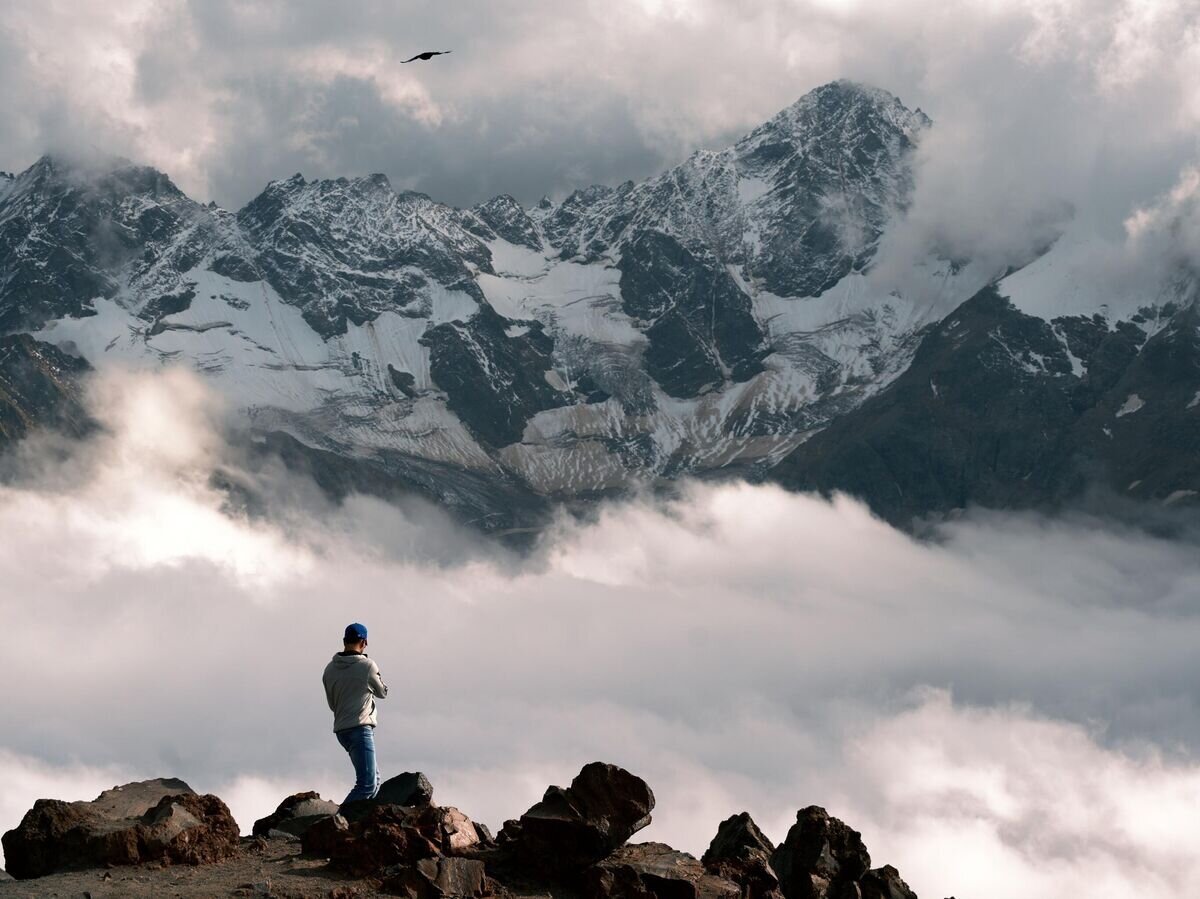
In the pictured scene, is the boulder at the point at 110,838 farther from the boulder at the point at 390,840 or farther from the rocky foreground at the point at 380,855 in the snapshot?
the boulder at the point at 390,840

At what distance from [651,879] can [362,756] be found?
294 inches

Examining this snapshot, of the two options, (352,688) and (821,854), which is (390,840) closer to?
(352,688)

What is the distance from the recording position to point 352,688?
41438mm

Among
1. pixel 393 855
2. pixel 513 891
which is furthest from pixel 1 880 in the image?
pixel 513 891

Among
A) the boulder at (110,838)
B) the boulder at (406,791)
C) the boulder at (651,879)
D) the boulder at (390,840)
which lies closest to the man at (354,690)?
the boulder at (390,840)

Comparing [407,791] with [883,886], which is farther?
[407,791]

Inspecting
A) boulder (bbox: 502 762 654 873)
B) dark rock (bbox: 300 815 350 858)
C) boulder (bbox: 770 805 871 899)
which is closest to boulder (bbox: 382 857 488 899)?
dark rock (bbox: 300 815 350 858)

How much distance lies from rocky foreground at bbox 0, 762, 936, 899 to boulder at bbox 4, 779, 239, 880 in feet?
0.10

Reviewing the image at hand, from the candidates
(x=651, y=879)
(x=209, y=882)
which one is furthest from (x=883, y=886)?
(x=209, y=882)

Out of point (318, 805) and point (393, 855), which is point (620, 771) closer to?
point (393, 855)

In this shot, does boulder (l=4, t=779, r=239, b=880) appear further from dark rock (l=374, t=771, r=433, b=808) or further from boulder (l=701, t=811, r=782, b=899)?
boulder (l=701, t=811, r=782, b=899)

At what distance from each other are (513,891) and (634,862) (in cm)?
366

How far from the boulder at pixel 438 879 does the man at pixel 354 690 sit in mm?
3963

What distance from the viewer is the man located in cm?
4119
